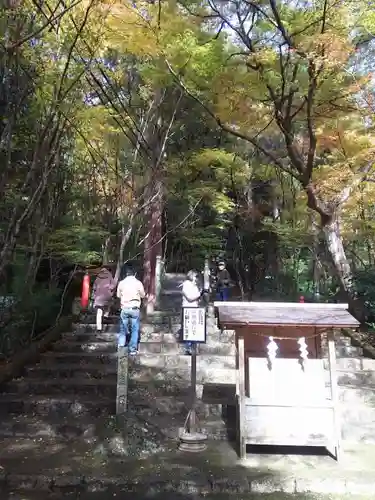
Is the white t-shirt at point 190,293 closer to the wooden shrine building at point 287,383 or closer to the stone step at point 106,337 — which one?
the stone step at point 106,337

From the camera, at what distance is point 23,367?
349 inches

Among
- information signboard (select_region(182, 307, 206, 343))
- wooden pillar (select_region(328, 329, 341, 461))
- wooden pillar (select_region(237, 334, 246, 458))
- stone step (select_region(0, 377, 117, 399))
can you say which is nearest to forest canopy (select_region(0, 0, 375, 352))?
stone step (select_region(0, 377, 117, 399))

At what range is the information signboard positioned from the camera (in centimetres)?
628

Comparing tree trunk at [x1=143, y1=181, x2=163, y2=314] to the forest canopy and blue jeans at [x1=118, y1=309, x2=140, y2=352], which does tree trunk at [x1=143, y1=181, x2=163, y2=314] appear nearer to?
the forest canopy

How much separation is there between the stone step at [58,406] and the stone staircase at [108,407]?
16 millimetres

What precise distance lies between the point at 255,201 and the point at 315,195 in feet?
31.2

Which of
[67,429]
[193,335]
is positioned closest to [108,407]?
[67,429]

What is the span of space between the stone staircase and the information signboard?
60.1 inches

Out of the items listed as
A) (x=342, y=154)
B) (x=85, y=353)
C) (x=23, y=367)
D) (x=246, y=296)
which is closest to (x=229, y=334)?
(x=85, y=353)

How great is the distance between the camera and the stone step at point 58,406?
7297 mm

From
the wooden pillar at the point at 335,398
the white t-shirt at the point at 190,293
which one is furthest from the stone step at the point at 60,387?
the wooden pillar at the point at 335,398

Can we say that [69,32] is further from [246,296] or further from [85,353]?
[246,296]

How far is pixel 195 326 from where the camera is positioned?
6.29 metres

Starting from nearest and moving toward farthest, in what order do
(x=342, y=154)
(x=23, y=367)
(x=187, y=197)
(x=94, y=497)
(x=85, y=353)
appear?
(x=94, y=497)
(x=23, y=367)
(x=85, y=353)
(x=342, y=154)
(x=187, y=197)
